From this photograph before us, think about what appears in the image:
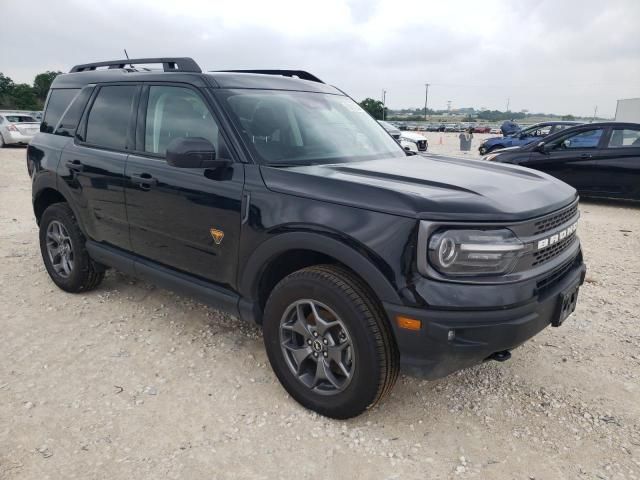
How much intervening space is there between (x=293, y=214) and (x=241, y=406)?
3.76 ft

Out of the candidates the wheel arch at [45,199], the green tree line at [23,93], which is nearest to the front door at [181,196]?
the wheel arch at [45,199]

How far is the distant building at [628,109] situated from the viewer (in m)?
30.3

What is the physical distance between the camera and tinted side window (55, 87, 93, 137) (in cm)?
404

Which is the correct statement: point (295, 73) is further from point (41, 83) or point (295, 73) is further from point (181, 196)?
point (41, 83)

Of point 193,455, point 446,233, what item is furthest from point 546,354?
point 193,455

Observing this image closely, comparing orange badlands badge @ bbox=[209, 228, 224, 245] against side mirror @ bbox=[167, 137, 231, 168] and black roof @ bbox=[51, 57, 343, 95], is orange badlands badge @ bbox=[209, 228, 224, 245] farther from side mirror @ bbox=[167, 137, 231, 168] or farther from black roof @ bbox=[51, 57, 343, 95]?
black roof @ bbox=[51, 57, 343, 95]

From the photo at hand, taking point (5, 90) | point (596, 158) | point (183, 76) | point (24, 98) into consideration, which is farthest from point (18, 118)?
point (5, 90)

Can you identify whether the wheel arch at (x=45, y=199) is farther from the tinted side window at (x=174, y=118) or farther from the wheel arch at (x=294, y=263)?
the wheel arch at (x=294, y=263)

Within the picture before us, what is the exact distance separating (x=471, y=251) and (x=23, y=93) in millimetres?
61701

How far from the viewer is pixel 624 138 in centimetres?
846

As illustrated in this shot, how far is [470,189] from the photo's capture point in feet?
8.02

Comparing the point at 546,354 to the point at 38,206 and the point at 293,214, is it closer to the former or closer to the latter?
the point at 293,214

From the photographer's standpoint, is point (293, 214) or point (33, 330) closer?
point (293, 214)

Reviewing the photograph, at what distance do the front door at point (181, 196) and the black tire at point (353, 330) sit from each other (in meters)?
0.51
